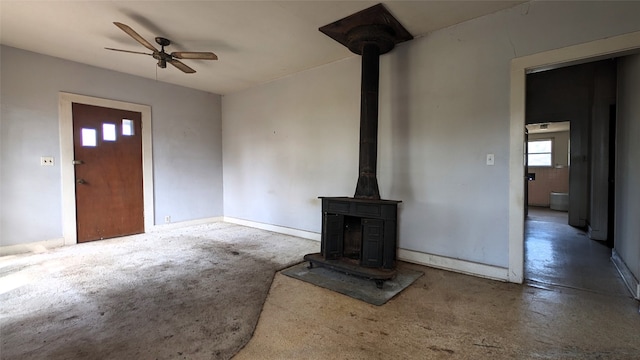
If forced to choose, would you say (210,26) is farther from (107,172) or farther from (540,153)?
(540,153)

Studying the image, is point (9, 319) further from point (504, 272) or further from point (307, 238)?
point (504, 272)

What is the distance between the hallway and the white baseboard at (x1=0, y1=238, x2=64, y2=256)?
19.3 ft

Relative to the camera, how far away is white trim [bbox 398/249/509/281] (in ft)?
9.34

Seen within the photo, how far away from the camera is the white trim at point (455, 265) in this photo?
285 centimetres

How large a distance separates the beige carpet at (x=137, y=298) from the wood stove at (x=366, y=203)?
0.71m

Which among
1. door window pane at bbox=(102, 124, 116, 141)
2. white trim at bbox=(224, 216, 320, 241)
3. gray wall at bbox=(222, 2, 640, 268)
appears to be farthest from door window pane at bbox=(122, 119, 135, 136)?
gray wall at bbox=(222, 2, 640, 268)

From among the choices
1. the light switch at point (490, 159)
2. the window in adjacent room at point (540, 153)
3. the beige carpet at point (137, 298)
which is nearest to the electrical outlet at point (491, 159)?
the light switch at point (490, 159)

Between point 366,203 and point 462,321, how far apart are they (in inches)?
49.6

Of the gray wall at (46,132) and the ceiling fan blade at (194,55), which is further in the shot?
the gray wall at (46,132)

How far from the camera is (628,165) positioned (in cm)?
275

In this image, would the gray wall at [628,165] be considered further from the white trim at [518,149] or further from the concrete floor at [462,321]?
the white trim at [518,149]

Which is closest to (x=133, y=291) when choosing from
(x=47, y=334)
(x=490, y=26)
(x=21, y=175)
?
(x=47, y=334)

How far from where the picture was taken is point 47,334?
6.30 feet

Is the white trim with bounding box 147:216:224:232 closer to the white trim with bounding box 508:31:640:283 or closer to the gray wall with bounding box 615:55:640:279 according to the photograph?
the white trim with bounding box 508:31:640:283
